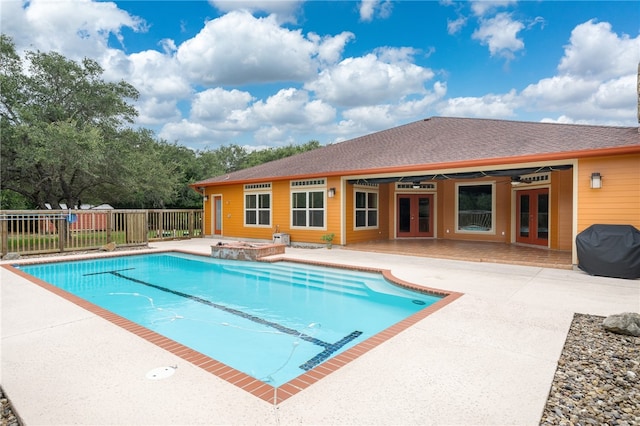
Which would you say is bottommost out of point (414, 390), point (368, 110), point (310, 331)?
point (310, 331)

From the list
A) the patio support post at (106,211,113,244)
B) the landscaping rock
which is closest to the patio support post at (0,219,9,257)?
the patio support post at (106,211,113,244)

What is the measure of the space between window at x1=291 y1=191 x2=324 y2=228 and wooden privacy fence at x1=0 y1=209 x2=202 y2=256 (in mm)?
5458

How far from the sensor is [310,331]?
15.8ft

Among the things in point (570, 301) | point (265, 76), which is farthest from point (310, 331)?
point (265, 76)

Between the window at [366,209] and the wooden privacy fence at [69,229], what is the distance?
7726 mm

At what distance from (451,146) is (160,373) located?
10.3 meters

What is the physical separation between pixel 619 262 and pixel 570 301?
8.93 feet

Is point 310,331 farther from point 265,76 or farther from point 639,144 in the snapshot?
point 265,76

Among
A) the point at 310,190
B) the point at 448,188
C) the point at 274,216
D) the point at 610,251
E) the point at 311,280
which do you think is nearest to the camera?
the point at 610,251

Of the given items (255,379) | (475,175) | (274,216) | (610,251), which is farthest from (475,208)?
(255,379)

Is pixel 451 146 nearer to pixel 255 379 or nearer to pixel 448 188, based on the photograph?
pixel 448 188

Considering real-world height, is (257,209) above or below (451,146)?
below

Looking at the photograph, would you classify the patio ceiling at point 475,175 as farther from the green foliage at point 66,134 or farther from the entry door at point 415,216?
the green foliage at point 66,134

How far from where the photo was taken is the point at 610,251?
279 inches
